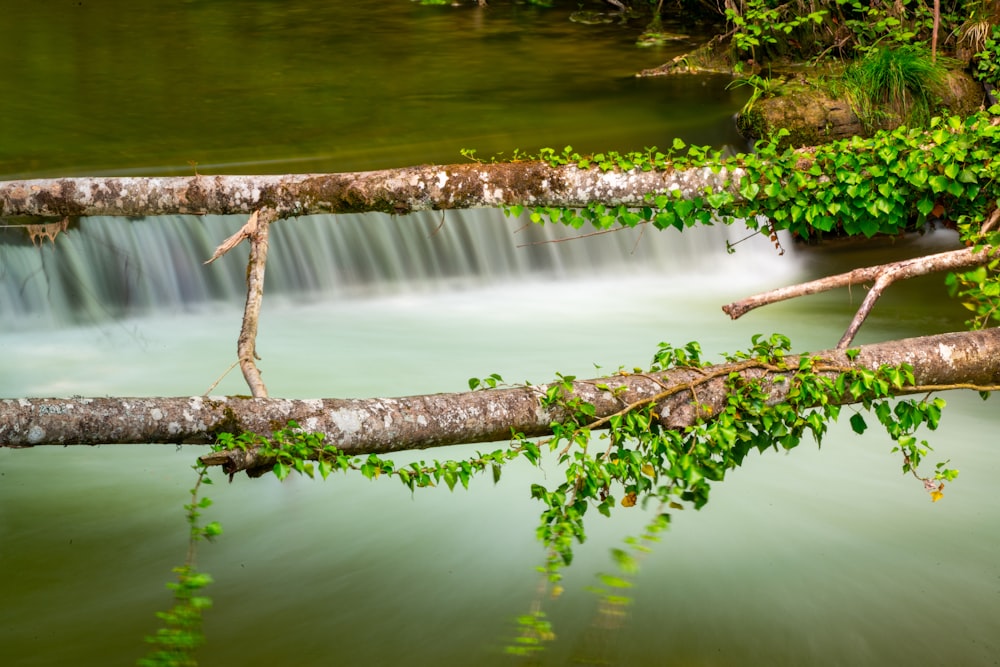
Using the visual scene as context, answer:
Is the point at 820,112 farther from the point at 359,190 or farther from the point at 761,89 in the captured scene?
the point at 359,190

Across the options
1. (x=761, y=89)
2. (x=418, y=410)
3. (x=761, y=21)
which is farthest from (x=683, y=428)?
(x=761, y=21)

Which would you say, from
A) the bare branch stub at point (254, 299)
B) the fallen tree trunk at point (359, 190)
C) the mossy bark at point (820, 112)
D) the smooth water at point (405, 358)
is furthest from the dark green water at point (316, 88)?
the bare branch stub at point (254, 299)

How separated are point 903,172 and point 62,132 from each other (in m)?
7.02

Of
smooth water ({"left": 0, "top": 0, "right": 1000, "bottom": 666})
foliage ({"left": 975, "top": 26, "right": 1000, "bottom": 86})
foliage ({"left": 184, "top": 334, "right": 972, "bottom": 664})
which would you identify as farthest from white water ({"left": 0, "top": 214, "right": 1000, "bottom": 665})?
foliage ({"left": 975, "top": 26, "right": 1000, "bottom": 86})

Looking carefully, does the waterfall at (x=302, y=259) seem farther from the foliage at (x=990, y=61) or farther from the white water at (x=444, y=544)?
the foliage at (x=990, y=61)

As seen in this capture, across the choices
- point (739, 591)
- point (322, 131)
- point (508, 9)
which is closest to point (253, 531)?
point (739, 591)

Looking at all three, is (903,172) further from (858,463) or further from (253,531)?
(253,531)

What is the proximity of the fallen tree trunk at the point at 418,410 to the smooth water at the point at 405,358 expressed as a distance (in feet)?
2.79

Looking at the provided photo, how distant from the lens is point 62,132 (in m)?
8.99

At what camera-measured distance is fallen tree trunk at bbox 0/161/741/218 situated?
13.5ft

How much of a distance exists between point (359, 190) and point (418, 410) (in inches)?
40.0

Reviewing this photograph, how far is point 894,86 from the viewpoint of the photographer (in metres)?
8.59

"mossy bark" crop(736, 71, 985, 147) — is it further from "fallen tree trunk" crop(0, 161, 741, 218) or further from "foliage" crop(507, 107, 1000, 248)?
"fallen tree trunk" crop(0, 161, 741, 218)

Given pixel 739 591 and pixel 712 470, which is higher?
pixel 712 470
